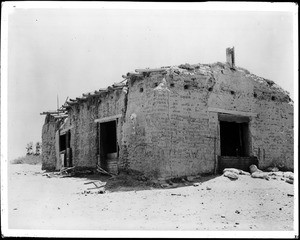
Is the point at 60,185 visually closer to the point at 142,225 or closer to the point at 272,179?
the point at 142,225

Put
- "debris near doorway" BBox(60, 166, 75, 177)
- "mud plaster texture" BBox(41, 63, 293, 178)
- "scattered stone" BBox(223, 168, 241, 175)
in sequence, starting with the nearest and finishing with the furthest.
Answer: "mud plaster texture" BBox(41, 63, 293, 178) < "scattered stone" BBox(223, 168, 241, 175) < "debris near doorway" BBox(60, 166, 75, 177)

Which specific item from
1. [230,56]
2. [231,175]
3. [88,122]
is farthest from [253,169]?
[88,122]

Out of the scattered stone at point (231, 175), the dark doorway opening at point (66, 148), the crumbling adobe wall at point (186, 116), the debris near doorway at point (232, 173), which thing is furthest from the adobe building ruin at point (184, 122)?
the scattered stone at point (231, 175)

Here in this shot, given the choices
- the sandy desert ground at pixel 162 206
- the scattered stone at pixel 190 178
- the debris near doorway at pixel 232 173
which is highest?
the debris near doorway at pixel 232 173

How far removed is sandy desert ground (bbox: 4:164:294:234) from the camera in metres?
7.99

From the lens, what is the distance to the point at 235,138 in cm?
1480

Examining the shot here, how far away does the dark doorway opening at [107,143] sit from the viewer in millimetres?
14000

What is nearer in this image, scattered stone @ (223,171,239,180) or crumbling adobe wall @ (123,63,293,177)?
crumbling adobe wall @ (123,63,293,177)

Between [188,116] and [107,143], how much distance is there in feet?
13.4

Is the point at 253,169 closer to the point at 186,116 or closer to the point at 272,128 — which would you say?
the point at 272,128

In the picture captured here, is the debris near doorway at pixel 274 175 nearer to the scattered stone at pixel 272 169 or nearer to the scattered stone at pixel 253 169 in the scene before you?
the scattered stone at pixel 253 169

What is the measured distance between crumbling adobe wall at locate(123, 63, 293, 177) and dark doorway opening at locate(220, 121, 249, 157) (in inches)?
12.0

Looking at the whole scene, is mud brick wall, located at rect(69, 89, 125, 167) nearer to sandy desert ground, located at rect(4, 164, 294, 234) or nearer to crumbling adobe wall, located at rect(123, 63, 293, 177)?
crumbling adobe wall, located at rect(123, 63, 293, 177)

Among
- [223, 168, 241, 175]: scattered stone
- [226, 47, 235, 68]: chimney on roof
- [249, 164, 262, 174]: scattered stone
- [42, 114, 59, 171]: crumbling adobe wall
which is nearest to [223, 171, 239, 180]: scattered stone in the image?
[223, 168, 241, 175]: scattered stone
